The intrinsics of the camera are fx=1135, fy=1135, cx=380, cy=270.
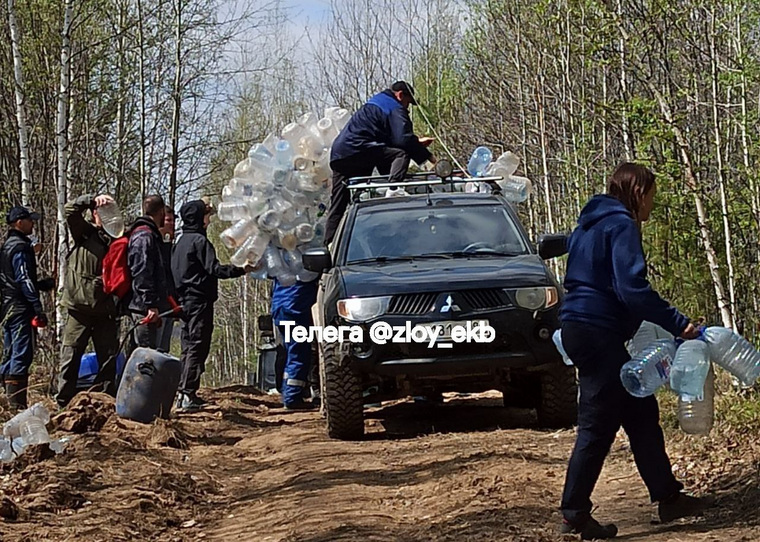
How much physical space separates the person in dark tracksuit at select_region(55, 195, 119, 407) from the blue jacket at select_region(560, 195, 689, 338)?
563cm

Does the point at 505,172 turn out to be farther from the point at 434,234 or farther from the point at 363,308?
the point at 363,308

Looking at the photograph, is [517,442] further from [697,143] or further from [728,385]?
[697,143]

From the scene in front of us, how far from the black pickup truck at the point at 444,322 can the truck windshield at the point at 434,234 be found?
2 cm

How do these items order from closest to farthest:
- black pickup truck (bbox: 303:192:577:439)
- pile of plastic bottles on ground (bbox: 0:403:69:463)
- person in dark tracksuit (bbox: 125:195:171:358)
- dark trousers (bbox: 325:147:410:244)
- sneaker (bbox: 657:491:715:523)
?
sneaker (bbox: 657:491:715:523), pile of plastic bottles on ground (bbox: 0:403:69:463), black pickup truck (bbox: 303:192:577:439), person in dark tracksuit (bbox: 125:195:171:358), dark trousers (bbox: 325:147:410:244)

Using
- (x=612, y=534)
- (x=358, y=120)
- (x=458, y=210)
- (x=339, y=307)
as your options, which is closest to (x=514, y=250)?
(x=458, y=210)

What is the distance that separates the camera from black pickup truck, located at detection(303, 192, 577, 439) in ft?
27.1

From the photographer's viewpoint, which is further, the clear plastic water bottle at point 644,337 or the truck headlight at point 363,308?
the truck headlight at point 363,308

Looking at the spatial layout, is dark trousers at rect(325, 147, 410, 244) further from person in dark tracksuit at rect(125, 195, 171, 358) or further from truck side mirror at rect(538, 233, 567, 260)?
truck side mirror at rect(538, 233, 567, 260)

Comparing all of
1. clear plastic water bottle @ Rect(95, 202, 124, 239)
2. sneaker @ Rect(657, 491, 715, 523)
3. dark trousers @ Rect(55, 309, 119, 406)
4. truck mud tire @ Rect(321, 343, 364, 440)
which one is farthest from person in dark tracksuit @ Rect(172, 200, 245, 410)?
sneaker @ Rect(657, 491, 715, 523)

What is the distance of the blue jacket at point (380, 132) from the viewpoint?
11.2 meters

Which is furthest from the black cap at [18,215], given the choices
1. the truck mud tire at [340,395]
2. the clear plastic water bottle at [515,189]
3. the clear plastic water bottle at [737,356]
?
the clear plastic water bottle at [737,356]

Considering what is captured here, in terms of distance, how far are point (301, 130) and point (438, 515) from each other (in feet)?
23.6

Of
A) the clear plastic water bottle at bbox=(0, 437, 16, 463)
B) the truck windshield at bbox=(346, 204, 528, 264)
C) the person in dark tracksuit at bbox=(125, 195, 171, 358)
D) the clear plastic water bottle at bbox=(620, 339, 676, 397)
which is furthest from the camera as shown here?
the person in dark tracksuit at bbox=(125, 195, 171, 358)

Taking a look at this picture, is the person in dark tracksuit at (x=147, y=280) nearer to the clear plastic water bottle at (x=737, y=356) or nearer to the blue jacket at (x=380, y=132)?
the blue jacket at (x=380, y=132)
